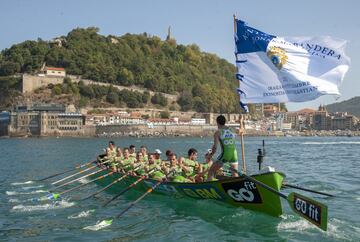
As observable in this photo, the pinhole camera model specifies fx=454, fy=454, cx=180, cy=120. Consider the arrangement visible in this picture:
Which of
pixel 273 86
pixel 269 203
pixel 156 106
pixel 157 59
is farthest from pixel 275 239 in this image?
pixel 157 59

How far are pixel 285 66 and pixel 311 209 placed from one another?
4433mm

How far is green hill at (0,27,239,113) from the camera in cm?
15250

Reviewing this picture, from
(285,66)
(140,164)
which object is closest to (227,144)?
(285,66)

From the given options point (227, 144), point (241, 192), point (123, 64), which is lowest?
point (241, 192)

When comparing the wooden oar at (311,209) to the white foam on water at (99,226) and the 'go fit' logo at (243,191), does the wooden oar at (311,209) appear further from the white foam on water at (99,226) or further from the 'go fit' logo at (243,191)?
the white foam on water at (99,226)

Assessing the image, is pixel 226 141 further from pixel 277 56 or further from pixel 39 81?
pixel 39 81

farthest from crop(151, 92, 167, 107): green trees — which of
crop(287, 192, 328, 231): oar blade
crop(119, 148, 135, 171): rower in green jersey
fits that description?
crop(287, 192, 328, 231): oar blade

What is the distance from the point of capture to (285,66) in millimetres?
13023

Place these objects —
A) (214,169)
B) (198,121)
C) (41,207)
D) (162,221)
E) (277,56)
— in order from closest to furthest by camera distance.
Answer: (277,56) < (214,169) < (162,221) < (41,207) < (198,121)

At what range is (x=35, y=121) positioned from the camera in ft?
409

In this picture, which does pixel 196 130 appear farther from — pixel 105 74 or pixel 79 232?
→ pixel 79 232

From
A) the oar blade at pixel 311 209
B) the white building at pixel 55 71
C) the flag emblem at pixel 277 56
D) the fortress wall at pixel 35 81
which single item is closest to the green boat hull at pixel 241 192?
the oar blade at pixel 311 209

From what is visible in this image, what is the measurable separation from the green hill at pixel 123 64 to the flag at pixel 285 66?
134661 mm

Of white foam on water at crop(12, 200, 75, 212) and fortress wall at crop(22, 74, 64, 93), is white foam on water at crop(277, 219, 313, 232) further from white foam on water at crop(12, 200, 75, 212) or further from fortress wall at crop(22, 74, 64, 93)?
fortress wall at crop(22, 74, 64, 93)
